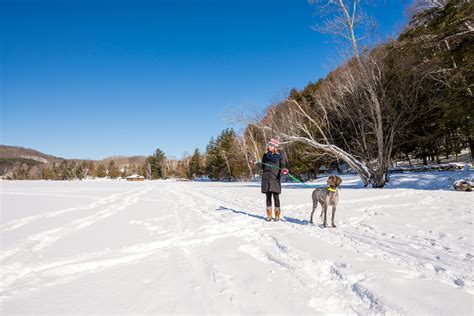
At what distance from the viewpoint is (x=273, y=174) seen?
700 centimetres

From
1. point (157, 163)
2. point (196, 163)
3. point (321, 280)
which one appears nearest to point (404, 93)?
point (321, 280)

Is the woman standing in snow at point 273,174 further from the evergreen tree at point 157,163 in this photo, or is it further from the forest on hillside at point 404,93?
the evergreen tree at point 157,163

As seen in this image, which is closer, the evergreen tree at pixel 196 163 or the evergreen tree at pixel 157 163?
the evergreen tree at pixel 196 163

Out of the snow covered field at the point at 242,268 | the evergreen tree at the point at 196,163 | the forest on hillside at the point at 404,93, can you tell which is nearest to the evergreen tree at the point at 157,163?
the evergreen tree at the point at 196,163

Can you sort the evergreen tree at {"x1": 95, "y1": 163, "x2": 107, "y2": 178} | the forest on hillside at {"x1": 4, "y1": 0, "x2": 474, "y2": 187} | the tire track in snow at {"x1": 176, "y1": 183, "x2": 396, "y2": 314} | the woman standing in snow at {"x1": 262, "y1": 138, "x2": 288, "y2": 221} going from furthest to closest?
the evergreen tree at {"x1": 95, "y1": 163, "x2": 107, "y2": 178}
the forest on hillside at {"x1": 4, "y1": 0, "x2": 474, "y2": 187}
the woman standing in snow at {"x1": 262, "y1": 138, "x2": 288, "y2": 221}
the tire track in snow at {"x1": 176, "y1": 183, "x2": 396, "y2": 314}

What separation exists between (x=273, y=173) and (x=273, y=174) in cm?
3

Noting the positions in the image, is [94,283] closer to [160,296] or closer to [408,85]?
[160,296]

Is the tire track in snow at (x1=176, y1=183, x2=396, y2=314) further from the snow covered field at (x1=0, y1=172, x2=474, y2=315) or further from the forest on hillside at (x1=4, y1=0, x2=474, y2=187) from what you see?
the forest on hillside at (x1=4, y1=0, x2=474, y2=187)

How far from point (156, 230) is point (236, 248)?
233cm

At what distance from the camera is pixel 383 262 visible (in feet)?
11.7

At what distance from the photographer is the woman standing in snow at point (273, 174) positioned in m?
6.89

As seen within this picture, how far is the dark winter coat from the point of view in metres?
6.94

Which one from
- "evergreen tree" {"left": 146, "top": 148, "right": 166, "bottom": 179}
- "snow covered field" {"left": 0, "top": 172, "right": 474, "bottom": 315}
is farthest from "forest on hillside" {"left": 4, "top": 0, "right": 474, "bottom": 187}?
"evergreen tree" {"left": 146, "top": 148, "right": 166, "bottom": 179}

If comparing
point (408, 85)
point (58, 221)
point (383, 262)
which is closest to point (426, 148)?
point (408, 85)
